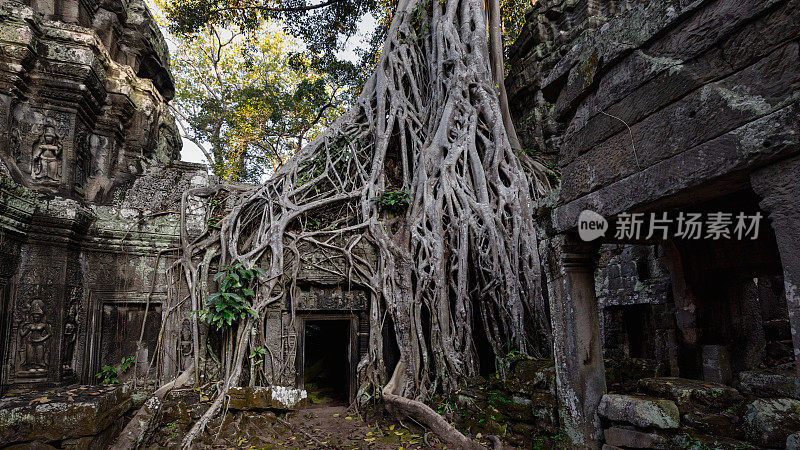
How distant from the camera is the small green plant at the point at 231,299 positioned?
4918mm

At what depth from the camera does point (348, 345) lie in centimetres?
596

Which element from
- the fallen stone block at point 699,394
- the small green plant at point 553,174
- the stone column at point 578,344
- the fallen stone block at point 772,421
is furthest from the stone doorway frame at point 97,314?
the small green plant at point 553,174

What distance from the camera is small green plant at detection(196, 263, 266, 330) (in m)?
4.92

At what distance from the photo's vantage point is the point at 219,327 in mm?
4941

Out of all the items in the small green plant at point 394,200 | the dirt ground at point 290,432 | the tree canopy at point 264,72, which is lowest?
the dirt ground at point 290,432

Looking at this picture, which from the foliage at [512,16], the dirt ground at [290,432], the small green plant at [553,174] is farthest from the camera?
the foliage at [512,16]

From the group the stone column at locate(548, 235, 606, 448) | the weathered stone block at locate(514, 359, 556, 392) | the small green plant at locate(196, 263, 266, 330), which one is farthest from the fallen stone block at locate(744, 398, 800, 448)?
the small green plant at locate(196, 263, 266, 330)

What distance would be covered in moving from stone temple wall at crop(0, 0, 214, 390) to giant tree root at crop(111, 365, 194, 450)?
0.64 m

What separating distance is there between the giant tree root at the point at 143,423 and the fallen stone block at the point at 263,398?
675 millimetres

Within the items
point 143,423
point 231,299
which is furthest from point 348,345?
point 143,423

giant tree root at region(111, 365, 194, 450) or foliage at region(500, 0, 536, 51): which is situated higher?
foliage at region(500, 0, 536, 51)

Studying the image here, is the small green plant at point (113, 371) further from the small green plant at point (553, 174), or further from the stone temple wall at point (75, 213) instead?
the small green plant at point (553, 174)

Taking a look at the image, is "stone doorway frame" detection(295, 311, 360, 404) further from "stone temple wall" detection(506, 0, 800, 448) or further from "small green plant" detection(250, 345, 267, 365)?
"stone temple wall" detection(506, 0, 800, 448)

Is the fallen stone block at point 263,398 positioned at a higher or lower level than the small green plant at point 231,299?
lower
